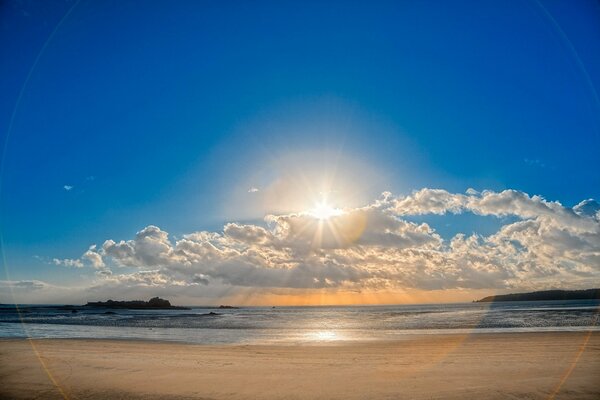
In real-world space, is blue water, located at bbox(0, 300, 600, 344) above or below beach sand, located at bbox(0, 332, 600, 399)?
below

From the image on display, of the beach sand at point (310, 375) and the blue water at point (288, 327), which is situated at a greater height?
the beach sand at point (310, 375)

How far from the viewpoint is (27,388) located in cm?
1191

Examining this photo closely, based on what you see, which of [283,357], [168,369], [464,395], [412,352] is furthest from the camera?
[412,352]

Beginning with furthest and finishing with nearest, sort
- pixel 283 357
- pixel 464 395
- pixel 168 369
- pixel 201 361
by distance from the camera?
pixel 283 357
pixel 201 361
pixel 168 369
pixel 464 395

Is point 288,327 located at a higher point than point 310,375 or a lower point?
lower

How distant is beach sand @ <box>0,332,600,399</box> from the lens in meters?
11.2

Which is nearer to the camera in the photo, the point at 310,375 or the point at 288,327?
the point at 310,375

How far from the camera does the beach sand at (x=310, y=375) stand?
1116 cm

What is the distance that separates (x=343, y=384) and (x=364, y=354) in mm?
7803

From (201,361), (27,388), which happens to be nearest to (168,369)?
(201,361)

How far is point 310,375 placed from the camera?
45.0 feet

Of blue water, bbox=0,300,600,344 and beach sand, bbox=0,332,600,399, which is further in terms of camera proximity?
blue water, bbox=0,300,600,344

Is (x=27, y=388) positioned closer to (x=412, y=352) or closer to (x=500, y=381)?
(x=500, y=381)

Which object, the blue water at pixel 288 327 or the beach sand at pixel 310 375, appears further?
the blue water at pixel 288 327
